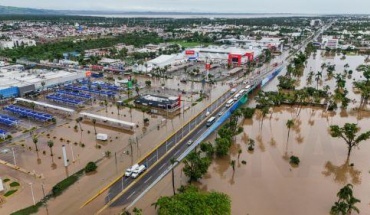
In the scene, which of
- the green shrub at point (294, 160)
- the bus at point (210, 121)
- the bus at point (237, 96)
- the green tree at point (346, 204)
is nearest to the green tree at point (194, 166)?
the green shrub at point (294, 160)

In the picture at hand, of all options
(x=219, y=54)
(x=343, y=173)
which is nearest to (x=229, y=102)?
(x=343, y=173)

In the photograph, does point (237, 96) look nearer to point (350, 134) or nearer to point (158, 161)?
point (350, 134)

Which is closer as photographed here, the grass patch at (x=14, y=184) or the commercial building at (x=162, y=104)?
the grass patch at (x=14, y=184)

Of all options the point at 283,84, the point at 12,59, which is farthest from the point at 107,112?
the point at 12,59

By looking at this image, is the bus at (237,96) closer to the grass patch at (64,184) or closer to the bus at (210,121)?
the bus at (210,121)

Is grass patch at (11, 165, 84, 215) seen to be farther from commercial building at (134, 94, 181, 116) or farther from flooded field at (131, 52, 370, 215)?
commercial building at (134, 94, 181, 116)

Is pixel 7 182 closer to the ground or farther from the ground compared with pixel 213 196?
closer to the ground

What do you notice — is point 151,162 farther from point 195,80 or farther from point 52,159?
point 195,80

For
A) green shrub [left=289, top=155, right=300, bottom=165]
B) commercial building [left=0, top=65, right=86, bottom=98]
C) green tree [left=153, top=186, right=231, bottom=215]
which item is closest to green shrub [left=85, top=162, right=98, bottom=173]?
green tree [left=153, top=186, right=231, bottom=215]
